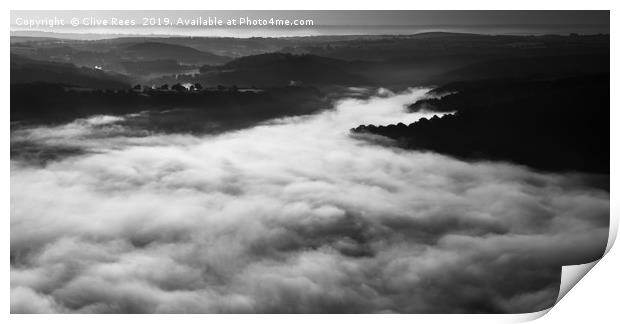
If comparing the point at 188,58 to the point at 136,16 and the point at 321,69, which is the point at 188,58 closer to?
the point at 136,16

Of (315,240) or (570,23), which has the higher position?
(570,23)

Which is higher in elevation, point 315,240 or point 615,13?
point 615,13

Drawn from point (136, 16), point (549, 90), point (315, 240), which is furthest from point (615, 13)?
point (136, 16)

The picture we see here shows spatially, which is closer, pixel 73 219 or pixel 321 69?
pixel 73 219
